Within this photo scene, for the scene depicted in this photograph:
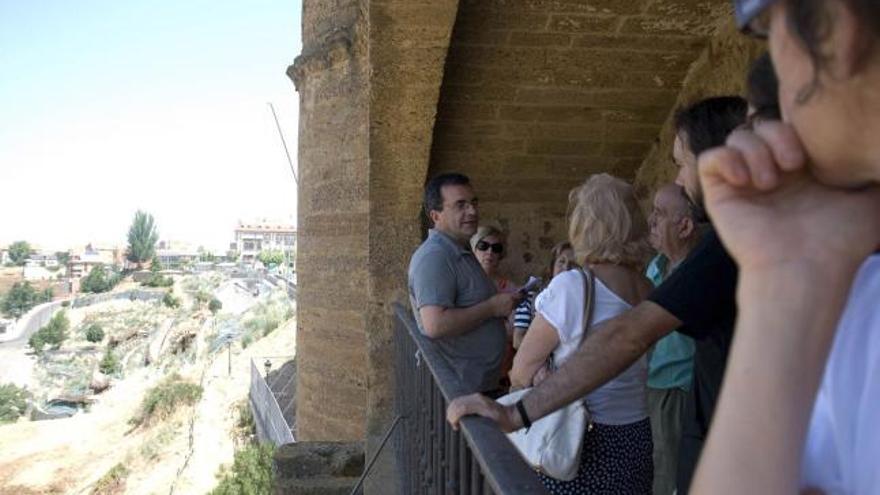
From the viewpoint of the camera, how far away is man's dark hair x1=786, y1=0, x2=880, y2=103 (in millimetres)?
666

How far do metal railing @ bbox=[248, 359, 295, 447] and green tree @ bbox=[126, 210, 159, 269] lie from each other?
83.4 metres

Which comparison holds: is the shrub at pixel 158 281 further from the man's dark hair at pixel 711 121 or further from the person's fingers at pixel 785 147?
the person's fingers at pixel 785 147

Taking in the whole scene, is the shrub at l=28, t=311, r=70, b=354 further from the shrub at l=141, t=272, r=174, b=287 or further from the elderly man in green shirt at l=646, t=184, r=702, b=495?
the elderly man in green shirt at l=646, t=184, r=702, b=495

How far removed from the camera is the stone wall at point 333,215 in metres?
6.32

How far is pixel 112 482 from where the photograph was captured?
84.1 ft

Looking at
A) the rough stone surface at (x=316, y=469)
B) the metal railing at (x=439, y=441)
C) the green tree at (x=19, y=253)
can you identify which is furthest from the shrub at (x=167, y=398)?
the green tree at (x=19, y=253)

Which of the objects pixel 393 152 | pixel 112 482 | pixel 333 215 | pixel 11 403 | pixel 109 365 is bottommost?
pixel 11 403

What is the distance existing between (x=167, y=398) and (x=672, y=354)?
31.7 metres

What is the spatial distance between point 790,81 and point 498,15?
4212mm

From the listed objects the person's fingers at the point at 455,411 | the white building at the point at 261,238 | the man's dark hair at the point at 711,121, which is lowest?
the person's fingers at the point at 455,411

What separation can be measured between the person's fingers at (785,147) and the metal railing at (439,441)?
0.70 meters

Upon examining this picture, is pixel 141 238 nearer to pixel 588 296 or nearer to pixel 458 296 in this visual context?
pixel 458 296

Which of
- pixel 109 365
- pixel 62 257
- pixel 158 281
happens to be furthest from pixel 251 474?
pixel 62 257

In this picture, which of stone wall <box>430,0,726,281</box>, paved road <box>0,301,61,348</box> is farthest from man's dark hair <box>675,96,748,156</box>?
paved road <box>0,301,61,348</box>
